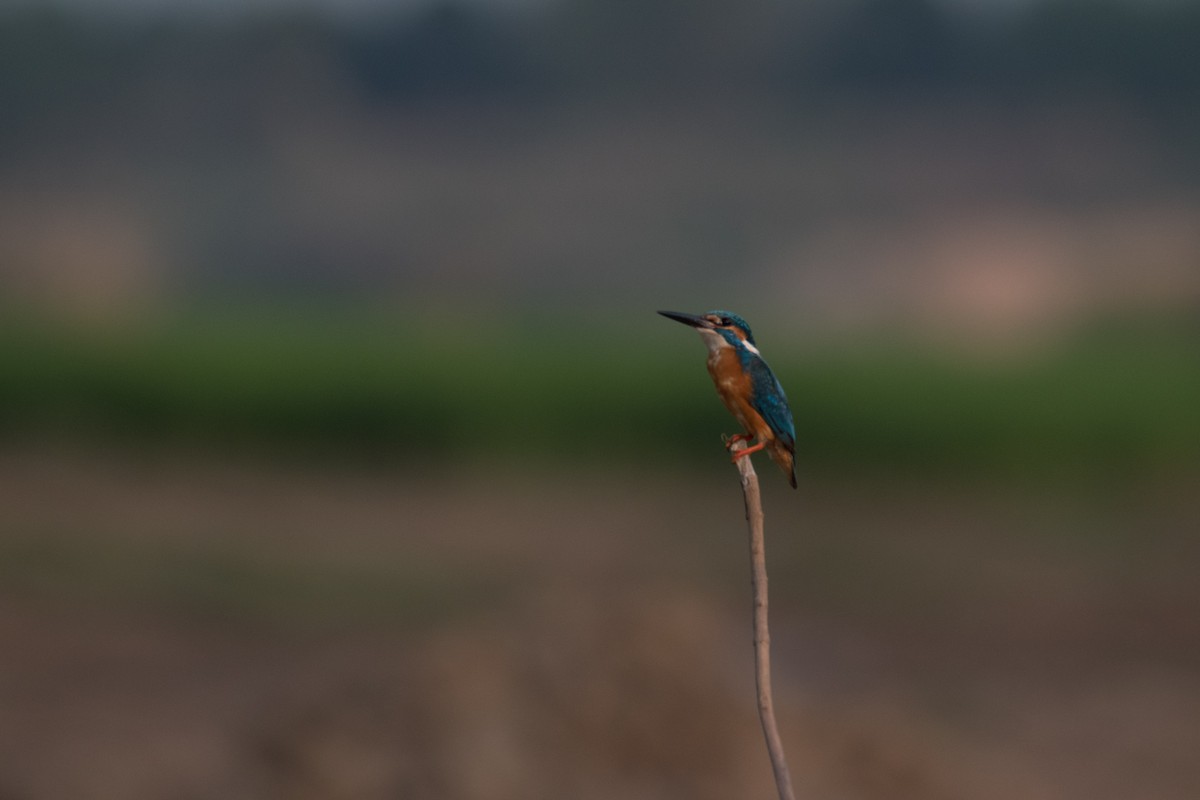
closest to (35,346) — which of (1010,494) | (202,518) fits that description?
(202,518)

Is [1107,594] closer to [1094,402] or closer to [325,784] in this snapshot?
[1094,402]

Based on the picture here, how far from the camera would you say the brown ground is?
536 centimetres

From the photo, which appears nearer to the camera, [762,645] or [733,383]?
[762,645]

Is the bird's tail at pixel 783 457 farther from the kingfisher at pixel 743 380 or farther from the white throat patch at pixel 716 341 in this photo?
the white throat patch at pixel 716 341

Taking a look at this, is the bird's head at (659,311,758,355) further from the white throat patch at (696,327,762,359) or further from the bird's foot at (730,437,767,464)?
the bird's foot at (730,437,767,464)

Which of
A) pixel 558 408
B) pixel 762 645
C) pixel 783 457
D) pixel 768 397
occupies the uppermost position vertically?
pixel 768 397

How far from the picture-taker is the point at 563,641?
18.1ft

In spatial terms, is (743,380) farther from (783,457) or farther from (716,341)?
(783,457)

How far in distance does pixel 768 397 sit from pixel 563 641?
121 inches

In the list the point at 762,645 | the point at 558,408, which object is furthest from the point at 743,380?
the point at 558,408

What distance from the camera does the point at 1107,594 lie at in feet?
37.4

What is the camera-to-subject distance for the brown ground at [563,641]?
5.36 meters

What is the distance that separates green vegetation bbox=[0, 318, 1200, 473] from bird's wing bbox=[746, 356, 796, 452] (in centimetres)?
1090

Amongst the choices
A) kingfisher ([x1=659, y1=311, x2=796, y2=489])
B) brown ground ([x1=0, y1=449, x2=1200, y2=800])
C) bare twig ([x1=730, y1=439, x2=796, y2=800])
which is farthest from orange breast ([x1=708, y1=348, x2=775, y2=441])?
brown ground ([x1=0, y1=449, x2=1200, y2=800])
